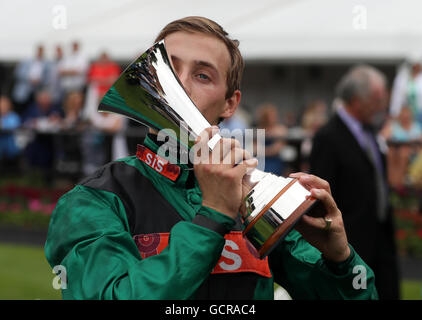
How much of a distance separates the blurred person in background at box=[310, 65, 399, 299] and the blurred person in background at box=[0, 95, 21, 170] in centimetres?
644

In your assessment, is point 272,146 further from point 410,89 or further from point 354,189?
point 354,189

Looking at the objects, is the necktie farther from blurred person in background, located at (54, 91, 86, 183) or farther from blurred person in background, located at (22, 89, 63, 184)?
blurred person in background, located at (22, 89, 63, 184)

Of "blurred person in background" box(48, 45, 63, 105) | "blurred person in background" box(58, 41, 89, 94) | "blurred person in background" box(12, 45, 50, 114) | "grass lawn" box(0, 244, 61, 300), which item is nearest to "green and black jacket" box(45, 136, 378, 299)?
"grass lawn" box(0, 244, 61, 300)

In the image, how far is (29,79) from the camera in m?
11.5

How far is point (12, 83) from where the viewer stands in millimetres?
12727

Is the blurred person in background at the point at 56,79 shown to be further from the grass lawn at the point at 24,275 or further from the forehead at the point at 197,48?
the forehead at the point at 197,48

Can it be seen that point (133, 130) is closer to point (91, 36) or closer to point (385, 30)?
point (91, 36)

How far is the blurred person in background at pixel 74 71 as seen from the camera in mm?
9906

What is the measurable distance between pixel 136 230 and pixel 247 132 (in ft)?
1.33

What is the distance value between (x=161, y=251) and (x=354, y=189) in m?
2.72

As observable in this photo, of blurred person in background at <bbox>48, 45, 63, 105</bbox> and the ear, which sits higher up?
the ear

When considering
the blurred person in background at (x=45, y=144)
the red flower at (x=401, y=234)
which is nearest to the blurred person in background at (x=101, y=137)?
the blurred person in background at (x=45, y=144)

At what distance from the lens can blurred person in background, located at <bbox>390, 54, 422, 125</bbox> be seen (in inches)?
361
